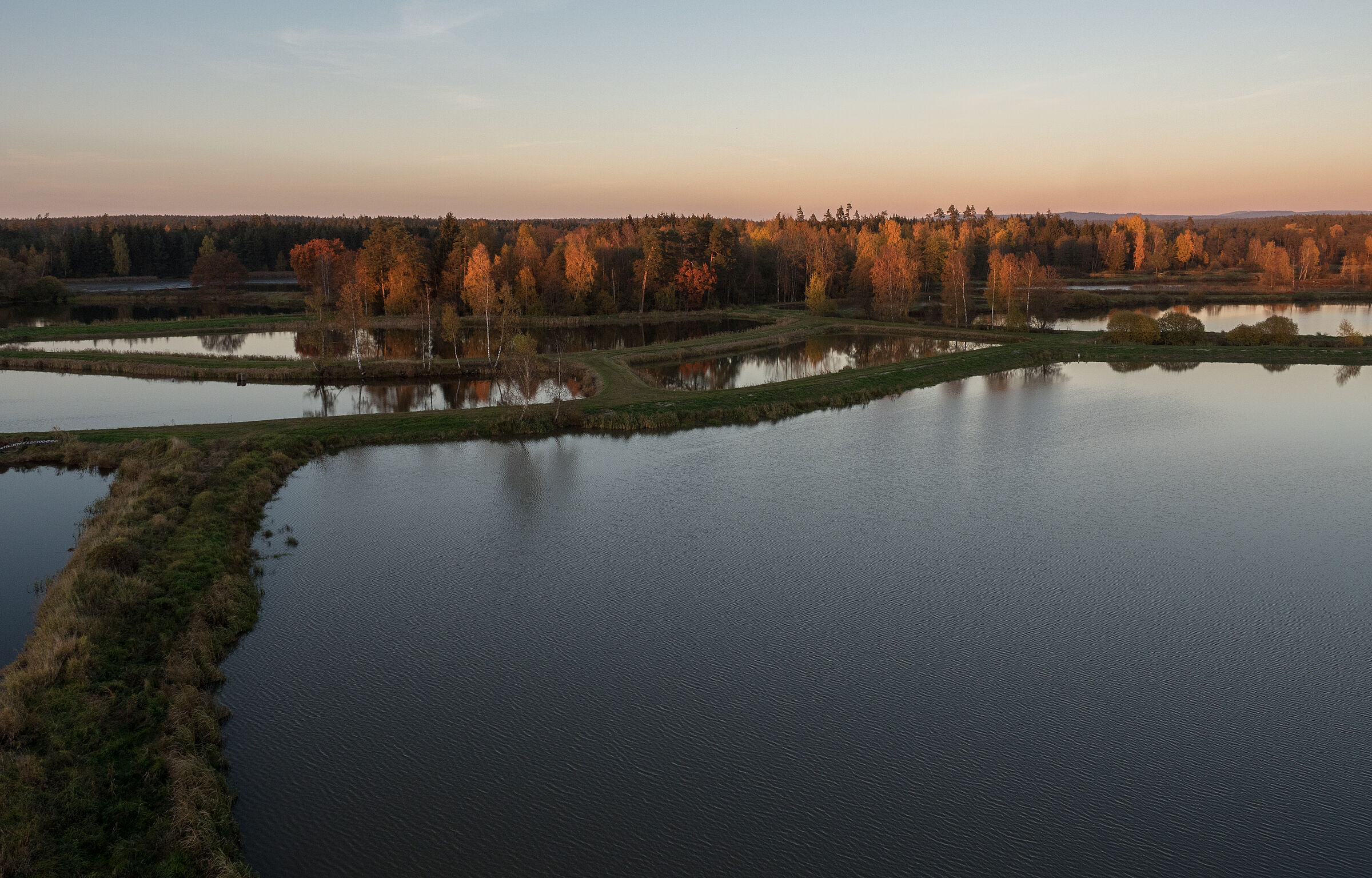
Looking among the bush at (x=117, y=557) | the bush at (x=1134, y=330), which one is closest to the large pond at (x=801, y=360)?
the bush at (x=1134, y=330)

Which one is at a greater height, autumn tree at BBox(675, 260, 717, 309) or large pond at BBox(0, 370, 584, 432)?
autumn tree at BBox(675, 260, 717, 309)

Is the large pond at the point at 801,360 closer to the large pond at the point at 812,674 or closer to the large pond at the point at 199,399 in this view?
the large pond at the point at 199,399

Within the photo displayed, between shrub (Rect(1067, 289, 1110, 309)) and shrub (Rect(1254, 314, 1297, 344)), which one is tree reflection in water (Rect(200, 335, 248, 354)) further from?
shrub (Rect(1067, 289, 1110, 309))

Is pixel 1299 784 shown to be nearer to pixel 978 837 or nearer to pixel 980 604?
pixel 978 837

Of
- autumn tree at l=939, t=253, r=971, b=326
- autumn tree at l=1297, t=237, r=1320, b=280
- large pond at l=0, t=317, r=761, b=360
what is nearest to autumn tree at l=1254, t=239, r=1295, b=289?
autumn tree at l=1297, t=237, r=1320, b=280

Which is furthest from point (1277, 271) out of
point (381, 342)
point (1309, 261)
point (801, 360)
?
point (381, 342)

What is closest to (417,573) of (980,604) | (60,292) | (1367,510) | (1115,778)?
(980,604)
